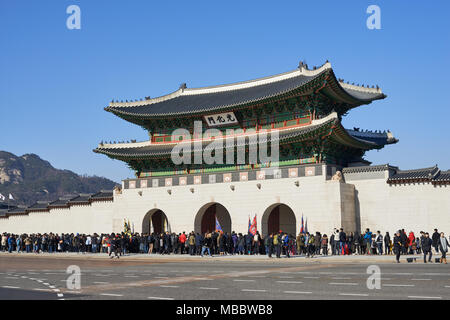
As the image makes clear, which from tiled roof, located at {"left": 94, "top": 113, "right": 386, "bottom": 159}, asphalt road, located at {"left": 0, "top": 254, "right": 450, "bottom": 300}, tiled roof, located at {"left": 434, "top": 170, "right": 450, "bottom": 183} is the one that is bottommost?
asphalt road, located at {"left": 0, "top": 254, "right": 450, "bottom": 300}

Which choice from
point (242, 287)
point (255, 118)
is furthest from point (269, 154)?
point (242, 287)

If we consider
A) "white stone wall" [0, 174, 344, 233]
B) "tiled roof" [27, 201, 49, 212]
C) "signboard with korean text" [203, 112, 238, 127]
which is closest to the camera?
"white stone wall" [0, 174, 344, 233]

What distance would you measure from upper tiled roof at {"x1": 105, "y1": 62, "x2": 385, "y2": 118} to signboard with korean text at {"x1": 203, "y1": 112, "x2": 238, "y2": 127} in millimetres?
887

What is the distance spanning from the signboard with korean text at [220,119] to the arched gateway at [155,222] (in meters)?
9.16

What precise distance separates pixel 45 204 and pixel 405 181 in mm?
36491

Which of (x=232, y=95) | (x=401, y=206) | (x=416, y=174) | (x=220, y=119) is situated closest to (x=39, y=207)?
(x=220, y=119)

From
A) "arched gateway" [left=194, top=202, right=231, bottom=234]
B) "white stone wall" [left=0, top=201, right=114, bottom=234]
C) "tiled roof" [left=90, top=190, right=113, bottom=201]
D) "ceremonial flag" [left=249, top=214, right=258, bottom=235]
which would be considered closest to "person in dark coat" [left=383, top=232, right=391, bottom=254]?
"ceremonial flag" [left=249, top=214, right=258, bottom=235]

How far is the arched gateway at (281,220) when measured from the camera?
40.5 metres

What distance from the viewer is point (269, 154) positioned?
131 feet

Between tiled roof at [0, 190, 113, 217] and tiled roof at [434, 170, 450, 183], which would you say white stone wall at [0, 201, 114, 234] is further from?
tiled roof at [434, 170, 450, 183]

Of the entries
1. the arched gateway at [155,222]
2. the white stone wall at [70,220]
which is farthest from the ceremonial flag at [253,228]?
the white stone wall at [70,220]

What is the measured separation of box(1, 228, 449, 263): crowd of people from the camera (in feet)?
105

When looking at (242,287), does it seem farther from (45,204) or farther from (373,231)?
(45,204)
